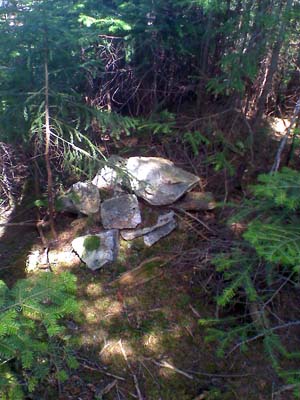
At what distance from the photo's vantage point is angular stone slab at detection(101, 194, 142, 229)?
5.87 m

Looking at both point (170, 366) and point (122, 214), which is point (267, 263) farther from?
point (122, 214)

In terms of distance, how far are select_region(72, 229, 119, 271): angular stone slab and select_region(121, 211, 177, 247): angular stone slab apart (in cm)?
24

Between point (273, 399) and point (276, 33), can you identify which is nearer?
point (273, 399)

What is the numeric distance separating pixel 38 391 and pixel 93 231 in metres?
2.50

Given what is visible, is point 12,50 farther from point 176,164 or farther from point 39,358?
point 39,358

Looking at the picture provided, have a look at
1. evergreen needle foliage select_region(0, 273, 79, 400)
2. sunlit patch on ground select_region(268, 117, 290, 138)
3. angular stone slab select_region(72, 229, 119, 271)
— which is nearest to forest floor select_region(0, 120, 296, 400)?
angular stone slab select_region(72, 229, 119, 271)

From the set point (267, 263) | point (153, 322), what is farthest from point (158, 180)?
point (267, 263)

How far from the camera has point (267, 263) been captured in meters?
4.24

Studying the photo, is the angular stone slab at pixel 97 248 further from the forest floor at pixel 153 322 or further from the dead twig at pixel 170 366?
the dead twig at pixel 170 366

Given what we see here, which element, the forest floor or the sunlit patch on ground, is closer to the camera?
the forest floor

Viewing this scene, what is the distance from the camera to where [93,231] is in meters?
5.92

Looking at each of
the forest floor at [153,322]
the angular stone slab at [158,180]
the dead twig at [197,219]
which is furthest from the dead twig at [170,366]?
the angular stone slab at [158,180]

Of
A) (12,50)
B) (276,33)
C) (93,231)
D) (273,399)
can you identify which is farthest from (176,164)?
(273,399)

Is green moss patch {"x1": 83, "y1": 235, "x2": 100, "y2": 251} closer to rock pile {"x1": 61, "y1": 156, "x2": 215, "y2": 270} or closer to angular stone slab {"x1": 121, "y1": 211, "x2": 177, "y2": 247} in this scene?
rock pile {"x1": 61, "y1": 156, "x2": 215, "y2": 270}
